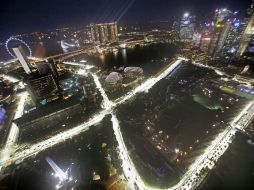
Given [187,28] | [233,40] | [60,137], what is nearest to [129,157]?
[60,137]

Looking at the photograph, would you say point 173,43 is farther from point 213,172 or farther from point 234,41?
point 213,172

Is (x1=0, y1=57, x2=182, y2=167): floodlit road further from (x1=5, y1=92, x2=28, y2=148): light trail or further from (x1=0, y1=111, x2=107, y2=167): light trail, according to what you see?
(x1=5, y1=92, x2=28, y2=148): light trail

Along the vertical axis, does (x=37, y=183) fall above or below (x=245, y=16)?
below

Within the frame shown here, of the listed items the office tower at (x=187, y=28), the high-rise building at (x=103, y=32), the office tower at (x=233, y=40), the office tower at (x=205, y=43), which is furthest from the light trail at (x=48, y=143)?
the office tower at (x=187, y=28)

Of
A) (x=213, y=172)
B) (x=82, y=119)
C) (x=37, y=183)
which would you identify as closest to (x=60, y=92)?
(x=82, y=119)

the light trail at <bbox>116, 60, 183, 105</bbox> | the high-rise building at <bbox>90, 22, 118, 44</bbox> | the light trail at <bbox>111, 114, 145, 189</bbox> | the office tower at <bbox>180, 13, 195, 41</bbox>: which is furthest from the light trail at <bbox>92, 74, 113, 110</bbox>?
the office tower at <bbox>180, 13, 195, 41</bbox>

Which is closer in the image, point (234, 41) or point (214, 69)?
point (214, 69)

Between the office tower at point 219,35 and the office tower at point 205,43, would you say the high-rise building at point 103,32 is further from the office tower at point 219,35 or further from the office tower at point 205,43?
the office tower at point 219,35
